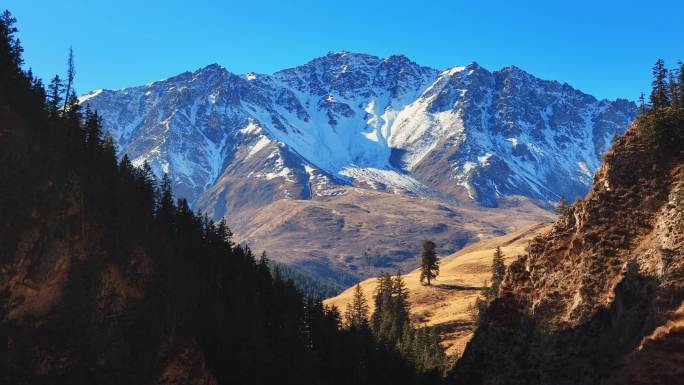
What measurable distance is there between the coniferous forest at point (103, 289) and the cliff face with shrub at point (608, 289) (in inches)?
800

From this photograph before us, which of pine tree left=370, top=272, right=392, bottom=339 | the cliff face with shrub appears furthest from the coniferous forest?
pine tree left=370, top=272, right=392, bottom=339

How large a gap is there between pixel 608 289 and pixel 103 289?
4361 cm

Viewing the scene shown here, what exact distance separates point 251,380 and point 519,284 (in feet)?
103

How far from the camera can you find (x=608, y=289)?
50656 millimetres

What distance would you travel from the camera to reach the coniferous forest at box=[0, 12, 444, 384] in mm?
53125

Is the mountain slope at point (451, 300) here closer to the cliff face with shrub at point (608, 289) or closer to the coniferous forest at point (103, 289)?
the coniferous forest at point (103, 289)

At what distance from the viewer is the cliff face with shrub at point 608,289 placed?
43.3 meters

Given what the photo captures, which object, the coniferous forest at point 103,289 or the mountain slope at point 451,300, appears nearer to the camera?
the coniferous forest at point 103,289

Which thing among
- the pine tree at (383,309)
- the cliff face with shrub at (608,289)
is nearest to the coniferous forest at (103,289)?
the cliff face with shrub at (608,289)

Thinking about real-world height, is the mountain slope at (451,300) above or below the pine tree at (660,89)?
below

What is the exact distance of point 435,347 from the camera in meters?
97.5

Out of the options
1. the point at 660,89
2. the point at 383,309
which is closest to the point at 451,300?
the point at 383,309

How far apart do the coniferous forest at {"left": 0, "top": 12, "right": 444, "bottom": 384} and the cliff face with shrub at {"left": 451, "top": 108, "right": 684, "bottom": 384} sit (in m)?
20.3

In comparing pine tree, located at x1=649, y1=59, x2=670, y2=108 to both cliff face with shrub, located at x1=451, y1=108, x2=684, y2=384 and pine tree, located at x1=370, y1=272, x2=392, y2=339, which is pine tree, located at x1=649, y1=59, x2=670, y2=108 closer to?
cliff face with shrub, located at x1=451, y1=108, x2=684, y2=384
